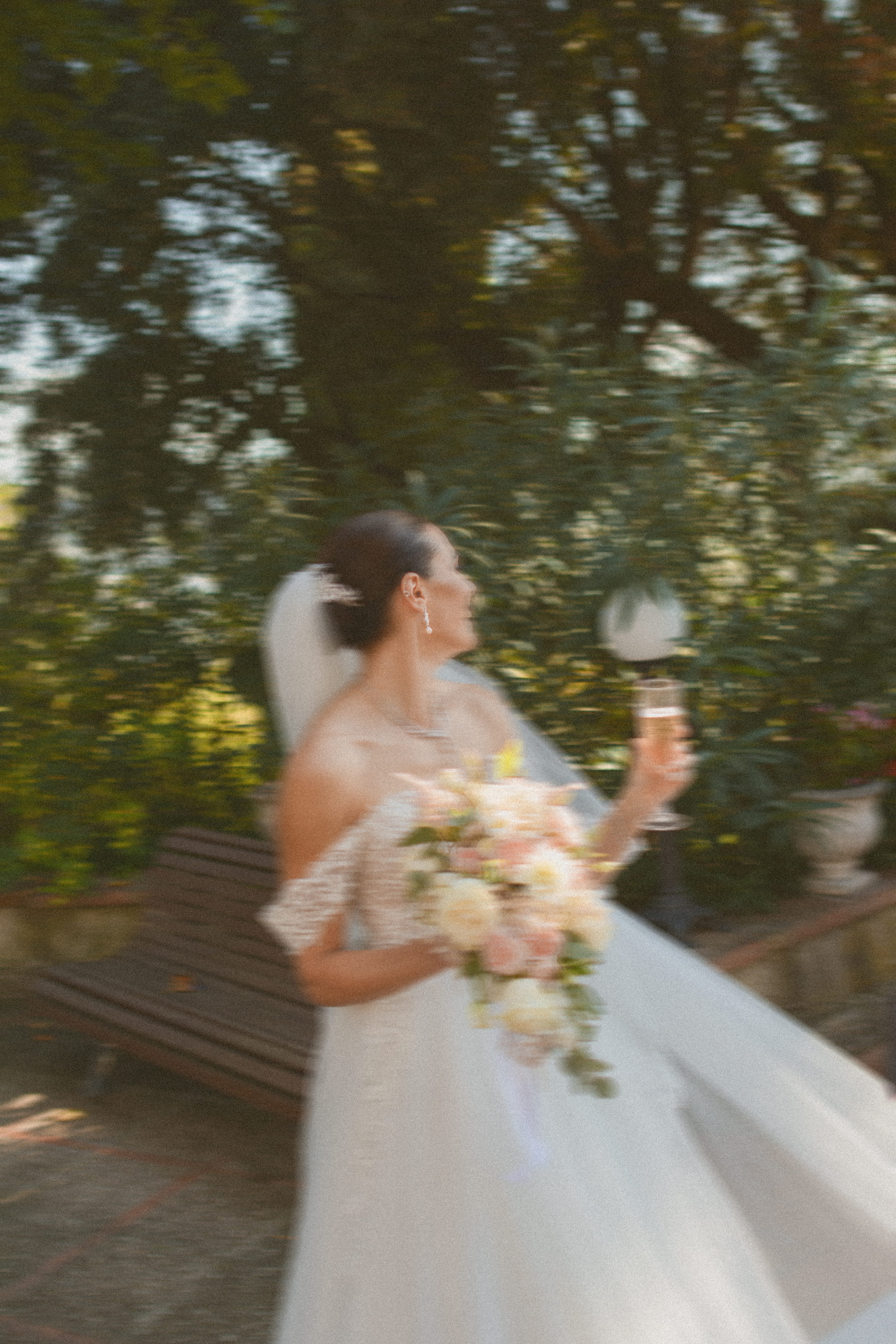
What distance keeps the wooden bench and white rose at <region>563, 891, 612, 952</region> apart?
1833 millimetres

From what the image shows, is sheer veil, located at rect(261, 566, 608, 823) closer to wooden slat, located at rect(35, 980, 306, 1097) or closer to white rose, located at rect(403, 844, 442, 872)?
white rose, located at rect(403, 844, 442, 872)

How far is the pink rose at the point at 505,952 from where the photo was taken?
6.11 ft

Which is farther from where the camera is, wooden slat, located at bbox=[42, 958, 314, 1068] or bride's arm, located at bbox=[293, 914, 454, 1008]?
wooden slat, located at bbox=[42, 958, 314, 1068]

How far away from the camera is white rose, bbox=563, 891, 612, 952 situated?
6.28ft

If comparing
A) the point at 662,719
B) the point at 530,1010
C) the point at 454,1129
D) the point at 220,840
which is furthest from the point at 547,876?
the point at 220,840

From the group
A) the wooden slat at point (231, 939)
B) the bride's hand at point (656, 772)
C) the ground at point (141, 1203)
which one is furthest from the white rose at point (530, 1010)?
the wooden slat at point (231, 939)

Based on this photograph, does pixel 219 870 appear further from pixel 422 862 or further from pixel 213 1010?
pixel 422 862

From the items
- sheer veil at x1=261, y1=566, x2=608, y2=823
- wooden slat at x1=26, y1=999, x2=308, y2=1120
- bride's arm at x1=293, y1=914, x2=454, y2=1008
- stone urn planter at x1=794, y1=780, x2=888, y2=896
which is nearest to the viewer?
bride's arm at x1=293, y1=914, x2=454, y2=1008

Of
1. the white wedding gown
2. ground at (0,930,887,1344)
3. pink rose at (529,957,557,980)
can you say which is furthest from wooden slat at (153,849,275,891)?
pink rose at (529,957,557,980)

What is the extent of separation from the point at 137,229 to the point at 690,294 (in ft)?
10.3

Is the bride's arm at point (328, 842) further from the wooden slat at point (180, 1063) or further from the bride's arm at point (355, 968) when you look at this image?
the wooden slat at point (180, 1063)

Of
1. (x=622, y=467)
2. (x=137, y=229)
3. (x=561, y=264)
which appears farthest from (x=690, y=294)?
(x=137, y=229)

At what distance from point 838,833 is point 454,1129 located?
3.25 meters

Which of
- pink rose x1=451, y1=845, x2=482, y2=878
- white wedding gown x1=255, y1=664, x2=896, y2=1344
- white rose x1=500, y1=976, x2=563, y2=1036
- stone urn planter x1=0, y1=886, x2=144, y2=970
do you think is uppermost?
pink rose x1=451, y1=845, x2=482, y2=878
